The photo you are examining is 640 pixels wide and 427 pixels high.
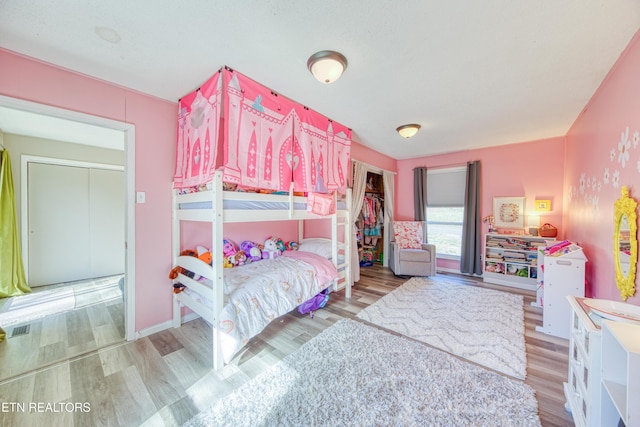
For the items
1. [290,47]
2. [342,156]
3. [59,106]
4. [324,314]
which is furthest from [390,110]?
[59,106]

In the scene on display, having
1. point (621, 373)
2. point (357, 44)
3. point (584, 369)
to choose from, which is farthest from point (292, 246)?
point (621, 373)

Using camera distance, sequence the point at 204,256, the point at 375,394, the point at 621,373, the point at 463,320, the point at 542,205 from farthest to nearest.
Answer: the point at 542,205 < the point at 463,320 < the point at 204,256 < the point at 375,394 < the point at 621,373

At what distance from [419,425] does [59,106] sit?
11.4 feet

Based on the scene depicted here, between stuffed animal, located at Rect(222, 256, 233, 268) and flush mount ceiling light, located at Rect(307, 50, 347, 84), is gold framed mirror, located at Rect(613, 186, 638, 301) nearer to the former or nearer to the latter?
flush mount ceiling light, located at Rect(307, 50, 347, 84)

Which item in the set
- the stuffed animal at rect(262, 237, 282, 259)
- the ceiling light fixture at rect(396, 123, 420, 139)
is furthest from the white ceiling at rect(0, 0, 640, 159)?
Answer: the stuffed animal at rect(262, 237, 282, 259)

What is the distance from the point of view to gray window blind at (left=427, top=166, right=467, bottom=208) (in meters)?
4.48

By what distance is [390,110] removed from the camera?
2.65 meters

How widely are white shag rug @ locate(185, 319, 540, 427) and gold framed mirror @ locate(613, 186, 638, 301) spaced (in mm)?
961

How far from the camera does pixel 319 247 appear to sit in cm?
314

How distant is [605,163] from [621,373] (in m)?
1.91

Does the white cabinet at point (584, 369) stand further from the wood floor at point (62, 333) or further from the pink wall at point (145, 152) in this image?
the wood floor at point (62, 333)

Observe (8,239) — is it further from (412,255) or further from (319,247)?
(412,255)

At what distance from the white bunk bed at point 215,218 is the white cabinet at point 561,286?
258 cm

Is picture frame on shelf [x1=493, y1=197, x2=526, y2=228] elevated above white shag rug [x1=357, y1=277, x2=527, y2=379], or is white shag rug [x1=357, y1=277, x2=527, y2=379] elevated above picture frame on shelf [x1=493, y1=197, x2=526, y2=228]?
picture frame on shelf [x1=493, y1=197, x2=526, y2=228]
